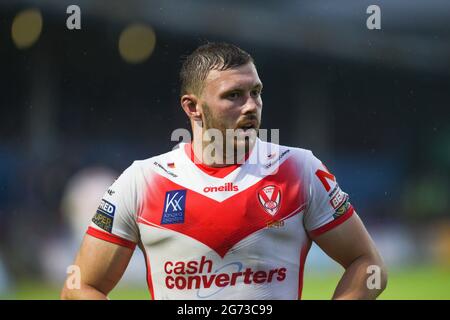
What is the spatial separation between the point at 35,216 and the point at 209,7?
14.6 feet

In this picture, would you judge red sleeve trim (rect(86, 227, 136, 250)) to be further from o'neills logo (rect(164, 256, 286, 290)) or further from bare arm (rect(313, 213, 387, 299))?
→ bare arm (rect(313, 213, 387, 299))

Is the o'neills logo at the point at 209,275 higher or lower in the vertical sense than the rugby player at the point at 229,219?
lower

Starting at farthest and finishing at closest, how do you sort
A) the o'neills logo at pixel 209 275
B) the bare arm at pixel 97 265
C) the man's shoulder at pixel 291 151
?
the man's shoulder at pixel 291 151, the bare arm at pixel 97 265, the o'neills logo at pixel 209 275

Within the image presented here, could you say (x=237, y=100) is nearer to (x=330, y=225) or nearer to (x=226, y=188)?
(x=226, y=188)

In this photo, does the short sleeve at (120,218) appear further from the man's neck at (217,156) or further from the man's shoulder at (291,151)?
the man's shoulder at (291,151)

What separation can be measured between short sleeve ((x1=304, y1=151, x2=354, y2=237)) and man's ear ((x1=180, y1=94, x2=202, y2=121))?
663 mm

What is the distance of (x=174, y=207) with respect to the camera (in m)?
3.83

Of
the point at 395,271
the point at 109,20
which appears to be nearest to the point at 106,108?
the point at 109,20

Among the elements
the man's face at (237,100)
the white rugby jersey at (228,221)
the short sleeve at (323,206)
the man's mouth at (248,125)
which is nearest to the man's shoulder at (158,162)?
the white rugby jersey at (228,221)

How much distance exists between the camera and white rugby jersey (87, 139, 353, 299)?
372 centimetres

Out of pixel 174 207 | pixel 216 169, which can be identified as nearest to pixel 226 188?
pixel 216 169

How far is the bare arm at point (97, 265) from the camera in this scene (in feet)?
12.6

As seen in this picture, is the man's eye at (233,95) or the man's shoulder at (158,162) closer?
the man's eye at (233,95)

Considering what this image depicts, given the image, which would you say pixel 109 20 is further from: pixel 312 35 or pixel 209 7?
pixel 312 35
